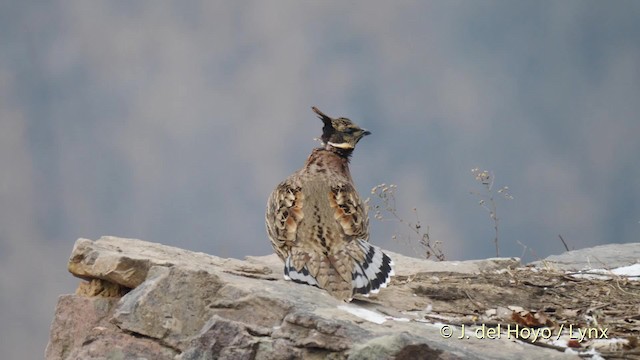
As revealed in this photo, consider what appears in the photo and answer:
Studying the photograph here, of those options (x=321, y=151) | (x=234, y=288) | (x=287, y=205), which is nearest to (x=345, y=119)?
(x=321, y=151)

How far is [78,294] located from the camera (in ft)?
26.0

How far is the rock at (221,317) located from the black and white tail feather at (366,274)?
0.39 feet

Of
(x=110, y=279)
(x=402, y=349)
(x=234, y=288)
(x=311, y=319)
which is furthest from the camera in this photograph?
(x=110, y=279)

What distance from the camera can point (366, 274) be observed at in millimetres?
7273

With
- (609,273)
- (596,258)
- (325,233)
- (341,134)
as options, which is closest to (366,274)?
(325,233)

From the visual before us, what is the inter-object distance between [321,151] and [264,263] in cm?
136

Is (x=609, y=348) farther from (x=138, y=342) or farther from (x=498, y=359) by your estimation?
(x=138, y=342)

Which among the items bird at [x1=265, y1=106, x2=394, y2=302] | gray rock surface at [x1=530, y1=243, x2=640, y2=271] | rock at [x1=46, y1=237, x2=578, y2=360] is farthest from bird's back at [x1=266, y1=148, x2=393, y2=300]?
gray rock surface at [x1=530, y1=243, x2=640, y2=271]

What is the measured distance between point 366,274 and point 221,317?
1389 millimetres

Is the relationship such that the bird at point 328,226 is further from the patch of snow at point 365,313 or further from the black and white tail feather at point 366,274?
the patch of snow at point 365,313

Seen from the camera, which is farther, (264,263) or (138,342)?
(264,263)

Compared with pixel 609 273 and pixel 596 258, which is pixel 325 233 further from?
pixel 596 258

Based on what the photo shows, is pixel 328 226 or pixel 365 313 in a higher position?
pixel 328 226

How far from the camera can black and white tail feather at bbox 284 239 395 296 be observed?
718 centimetres
